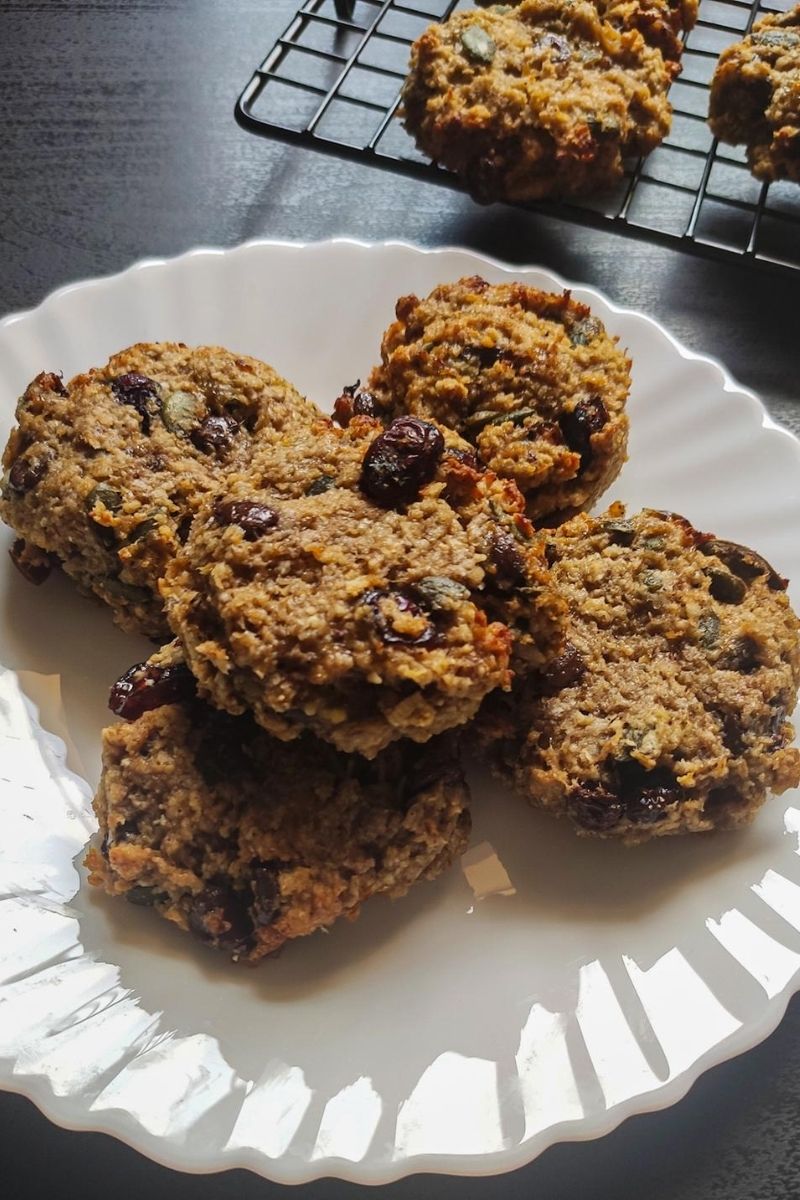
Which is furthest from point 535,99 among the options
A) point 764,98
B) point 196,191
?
point 196,191

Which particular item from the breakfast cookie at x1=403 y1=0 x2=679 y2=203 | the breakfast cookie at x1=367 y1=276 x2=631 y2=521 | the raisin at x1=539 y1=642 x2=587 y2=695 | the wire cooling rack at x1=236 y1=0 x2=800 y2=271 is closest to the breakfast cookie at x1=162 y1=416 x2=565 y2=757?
the raisin at x1=539 y1=642 x2=587 y2=695

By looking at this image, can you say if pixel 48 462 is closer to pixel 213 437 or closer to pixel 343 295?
pixel 213 437

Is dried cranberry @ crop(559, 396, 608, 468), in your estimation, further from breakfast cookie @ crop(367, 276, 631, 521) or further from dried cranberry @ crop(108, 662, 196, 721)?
dried cranberry @ crop(108, 662, 196, 721)

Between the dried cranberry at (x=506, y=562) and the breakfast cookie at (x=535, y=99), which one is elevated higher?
the breakfast cookie at (x=535, y=99)

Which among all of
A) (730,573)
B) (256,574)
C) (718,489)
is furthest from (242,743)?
(718,489)

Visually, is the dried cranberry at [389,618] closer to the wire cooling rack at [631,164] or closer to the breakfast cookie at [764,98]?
the wire cooling rack at [631,164]

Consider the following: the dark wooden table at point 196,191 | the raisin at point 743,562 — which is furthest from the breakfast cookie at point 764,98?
the raisin at point 743,562

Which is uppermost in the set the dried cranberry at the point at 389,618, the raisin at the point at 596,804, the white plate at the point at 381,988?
the dried cranberry at the point at 389,618
